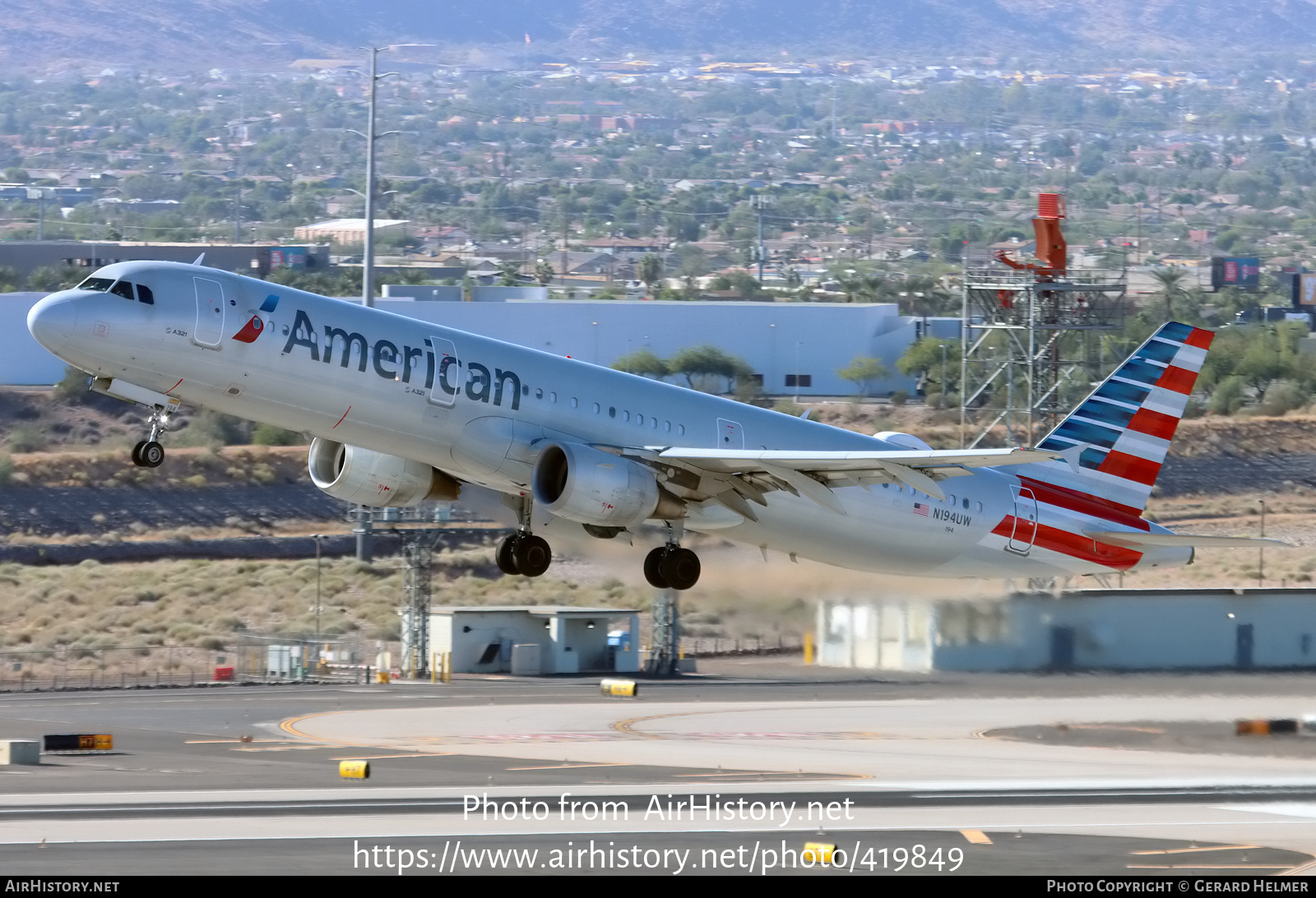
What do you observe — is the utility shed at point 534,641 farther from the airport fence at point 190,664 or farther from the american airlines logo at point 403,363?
the american airlines logo at point 403,363

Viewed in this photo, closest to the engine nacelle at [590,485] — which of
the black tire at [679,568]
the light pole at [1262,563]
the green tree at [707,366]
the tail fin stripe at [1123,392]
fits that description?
the black tire at [679,568]

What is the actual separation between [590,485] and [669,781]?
38.9ft

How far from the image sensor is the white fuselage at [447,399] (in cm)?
3784

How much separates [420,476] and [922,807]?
13305 millimetres

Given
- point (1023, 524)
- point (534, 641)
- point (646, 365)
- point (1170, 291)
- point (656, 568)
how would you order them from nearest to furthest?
1. point (656, 568)
2. point (1023, 524)
3. point (534, 641)
4. point (646, 365)
5. point (1170, 291)

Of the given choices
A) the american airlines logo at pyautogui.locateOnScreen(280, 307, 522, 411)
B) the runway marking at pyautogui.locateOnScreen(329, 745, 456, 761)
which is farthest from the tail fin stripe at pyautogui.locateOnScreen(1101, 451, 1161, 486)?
the runway marking at pyautogui.locateOnScreen(329, 745, 456, 761)

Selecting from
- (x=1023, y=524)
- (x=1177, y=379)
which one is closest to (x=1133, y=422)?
(x=1177, y=379)

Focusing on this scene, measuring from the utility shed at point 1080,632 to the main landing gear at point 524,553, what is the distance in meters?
9.12

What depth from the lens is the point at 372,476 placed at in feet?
139

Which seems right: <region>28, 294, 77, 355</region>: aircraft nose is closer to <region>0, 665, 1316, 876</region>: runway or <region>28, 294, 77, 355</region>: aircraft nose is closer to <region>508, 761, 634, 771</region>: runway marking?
<region>0, 665, 1316, 876</region>: runway

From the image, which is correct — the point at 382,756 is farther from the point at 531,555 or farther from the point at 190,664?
the point at 190,664

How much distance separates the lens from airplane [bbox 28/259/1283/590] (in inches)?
1499

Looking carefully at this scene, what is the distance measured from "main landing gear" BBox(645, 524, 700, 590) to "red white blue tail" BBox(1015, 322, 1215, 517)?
33.7 ft
